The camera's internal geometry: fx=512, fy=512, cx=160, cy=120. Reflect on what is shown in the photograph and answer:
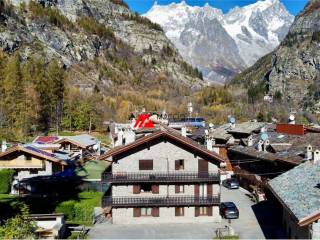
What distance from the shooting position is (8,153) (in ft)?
180

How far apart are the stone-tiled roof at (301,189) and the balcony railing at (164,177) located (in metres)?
5.41

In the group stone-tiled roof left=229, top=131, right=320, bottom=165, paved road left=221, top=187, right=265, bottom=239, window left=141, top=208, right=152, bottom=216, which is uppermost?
stone-tiled roof left=229, top=131, right=320, bottom=165

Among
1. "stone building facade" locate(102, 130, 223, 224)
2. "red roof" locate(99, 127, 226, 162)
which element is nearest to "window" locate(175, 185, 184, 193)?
"stone building facade" locate(102, 130, 223, 224)

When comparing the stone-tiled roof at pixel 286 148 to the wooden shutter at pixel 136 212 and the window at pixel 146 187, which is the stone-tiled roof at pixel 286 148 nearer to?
the window at pixel 146 187

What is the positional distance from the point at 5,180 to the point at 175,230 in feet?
70.4

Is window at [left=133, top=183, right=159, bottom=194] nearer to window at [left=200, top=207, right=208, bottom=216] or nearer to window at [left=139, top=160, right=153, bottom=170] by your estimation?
window at [left=139, top=160, right=153, bottom=170]

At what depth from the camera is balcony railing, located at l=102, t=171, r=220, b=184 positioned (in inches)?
1635

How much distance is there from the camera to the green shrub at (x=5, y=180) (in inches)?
2053

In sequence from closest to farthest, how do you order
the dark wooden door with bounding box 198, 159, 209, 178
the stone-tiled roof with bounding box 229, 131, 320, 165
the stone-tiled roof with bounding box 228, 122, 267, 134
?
1. the dark wooden door with bounding box 198, 159, 209, 178
2. the stone-tiled roof with bounding box 229, 131, 320, 165
3. the stone-tiled roof with bounding box 228, 122, 267, 134

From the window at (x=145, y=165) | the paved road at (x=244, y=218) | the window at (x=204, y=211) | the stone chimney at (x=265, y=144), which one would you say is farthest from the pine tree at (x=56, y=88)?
the window at (x=204, y=211)

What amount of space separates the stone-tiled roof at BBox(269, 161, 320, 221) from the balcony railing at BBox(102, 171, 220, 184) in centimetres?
541

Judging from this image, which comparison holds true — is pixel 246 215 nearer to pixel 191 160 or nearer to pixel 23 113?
pixel 191 160

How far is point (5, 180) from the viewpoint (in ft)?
171

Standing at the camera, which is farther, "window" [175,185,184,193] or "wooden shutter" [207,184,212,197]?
"wooden shutter" [207,184,212,197]
